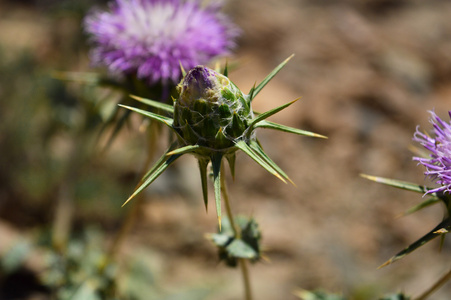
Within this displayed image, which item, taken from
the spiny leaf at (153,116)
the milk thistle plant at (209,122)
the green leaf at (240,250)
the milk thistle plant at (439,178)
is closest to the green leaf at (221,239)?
the green leaf at (240,250)

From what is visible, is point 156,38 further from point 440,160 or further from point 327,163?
point 327,163

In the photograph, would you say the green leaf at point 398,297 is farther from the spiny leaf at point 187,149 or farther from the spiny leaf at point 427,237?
the spiny leaf at point 187,149

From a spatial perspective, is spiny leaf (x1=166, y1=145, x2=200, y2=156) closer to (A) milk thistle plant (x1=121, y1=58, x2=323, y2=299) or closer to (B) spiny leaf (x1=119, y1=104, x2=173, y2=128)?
(A) milk thistle plant (x1=121, y1=58, x2=323, y2=299)

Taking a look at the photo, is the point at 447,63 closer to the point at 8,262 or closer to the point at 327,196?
the point at 327,196

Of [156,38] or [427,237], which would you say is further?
[156,38]

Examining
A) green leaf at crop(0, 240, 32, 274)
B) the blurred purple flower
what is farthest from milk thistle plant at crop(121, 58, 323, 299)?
green leaf at crop(0, 240, 32, 274)

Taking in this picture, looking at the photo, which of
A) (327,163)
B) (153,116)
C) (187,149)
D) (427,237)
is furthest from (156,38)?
(327,163)
